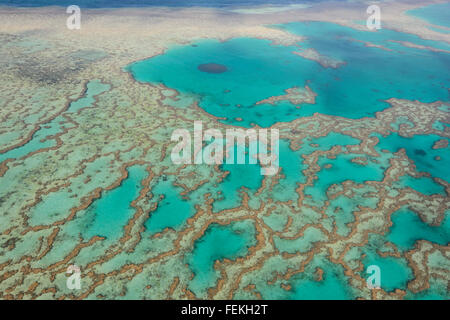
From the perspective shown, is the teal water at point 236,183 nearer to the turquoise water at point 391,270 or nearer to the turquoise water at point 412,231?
the turquoise water at point 391,270

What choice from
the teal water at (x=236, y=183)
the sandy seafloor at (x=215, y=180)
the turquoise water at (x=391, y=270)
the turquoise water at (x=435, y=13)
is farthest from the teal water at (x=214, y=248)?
the turquoise water at (x=435, y=13)

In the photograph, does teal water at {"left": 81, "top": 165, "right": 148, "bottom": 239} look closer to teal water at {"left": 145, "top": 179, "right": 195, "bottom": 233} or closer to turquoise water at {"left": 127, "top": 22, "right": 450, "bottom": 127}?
teal water at {"left": 145, "top": 179, "right": 195, "bottom": 233}

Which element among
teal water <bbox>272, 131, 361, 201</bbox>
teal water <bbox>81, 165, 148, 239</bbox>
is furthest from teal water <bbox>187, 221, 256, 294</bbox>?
teal water <bbox>81, 165, 148, 239</bbox>

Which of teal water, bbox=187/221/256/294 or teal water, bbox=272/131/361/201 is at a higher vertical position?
teal water, bbox=272/131/361/201

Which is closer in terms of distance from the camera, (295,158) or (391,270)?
(391,270)

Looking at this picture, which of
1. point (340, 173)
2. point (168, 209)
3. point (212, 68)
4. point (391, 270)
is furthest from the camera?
point (212, 68)

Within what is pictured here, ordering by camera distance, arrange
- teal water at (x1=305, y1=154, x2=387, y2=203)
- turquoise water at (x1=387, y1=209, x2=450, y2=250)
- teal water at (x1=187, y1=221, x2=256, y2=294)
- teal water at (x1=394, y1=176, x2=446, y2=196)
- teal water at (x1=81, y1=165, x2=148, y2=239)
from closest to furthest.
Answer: teal water at (x1=187, y1=221, x2=256, y2=294), teal water at (x1=81, y1=165, x2=148, y2=239), turquoise water at (x1=387, y1=209, x2=450, y2=250), teal water at (x1=305, y1=154, x2=387, y2=203), teal water at (x1=394, y1=176, x2=446, y2=196)

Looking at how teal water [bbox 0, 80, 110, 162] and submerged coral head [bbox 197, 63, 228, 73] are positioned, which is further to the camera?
submerged coral head [bbox 197, 63, 228, 73]

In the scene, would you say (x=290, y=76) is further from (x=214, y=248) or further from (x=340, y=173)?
(x=214, y=248)

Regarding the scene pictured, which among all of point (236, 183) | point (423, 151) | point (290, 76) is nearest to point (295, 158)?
point (236, 183)
